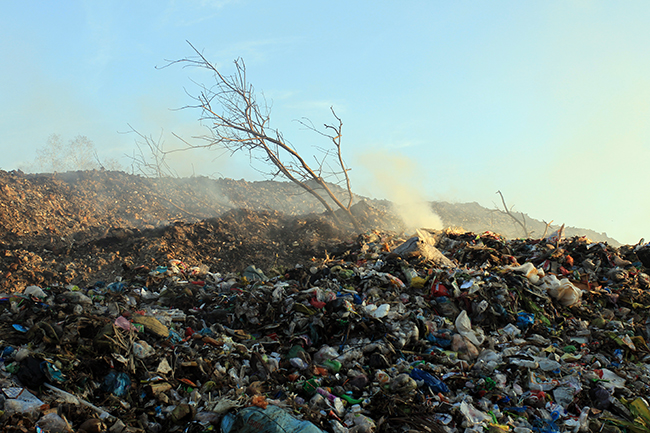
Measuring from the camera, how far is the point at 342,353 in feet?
13.7

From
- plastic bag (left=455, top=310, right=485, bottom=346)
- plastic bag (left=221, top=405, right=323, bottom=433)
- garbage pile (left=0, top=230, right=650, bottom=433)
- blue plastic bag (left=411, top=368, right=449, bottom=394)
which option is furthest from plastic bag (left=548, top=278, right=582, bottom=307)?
plastic bag (left=221, top=405, right=323, bottom=433)

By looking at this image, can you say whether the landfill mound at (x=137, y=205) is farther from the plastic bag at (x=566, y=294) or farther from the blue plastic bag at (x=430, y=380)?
the blue plastic bag at (x=430, y=380)

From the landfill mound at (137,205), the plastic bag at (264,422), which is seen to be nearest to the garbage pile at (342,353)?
the plastic bag at (264,422)

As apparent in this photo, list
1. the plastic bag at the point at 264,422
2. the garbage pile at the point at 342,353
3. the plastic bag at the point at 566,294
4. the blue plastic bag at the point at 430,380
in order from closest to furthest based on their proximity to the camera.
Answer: the plastic bag at the point at 264,422
the garbage pile at the point at 342,353
the blue plastic bag at the point at 430,380
the plastic bag at the point at 566,294

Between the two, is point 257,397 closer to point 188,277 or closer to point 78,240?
point 188,277

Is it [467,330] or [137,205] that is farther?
[137,205]

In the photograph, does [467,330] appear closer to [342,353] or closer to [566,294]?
[342,353]

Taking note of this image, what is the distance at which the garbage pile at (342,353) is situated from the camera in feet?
10.1

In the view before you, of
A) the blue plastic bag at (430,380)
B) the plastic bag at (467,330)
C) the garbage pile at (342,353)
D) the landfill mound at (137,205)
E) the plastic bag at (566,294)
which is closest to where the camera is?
the garbage pile at (342,353)

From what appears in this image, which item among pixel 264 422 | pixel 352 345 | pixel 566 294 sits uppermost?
pixel 566 294

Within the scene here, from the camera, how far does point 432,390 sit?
3549 mm

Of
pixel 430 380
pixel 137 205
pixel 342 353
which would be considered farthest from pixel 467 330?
pixel 137 205

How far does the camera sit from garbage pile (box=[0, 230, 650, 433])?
3080 mm

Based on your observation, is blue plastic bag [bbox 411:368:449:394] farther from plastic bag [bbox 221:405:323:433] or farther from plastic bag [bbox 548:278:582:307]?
plastic bag [bbox 548:278:582:307]
